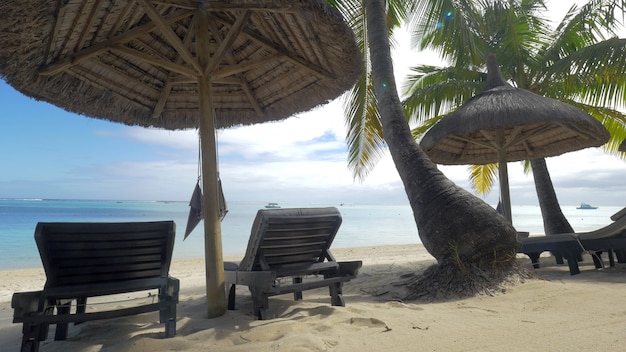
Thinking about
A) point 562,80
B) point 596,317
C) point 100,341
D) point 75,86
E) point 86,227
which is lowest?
point 100,341

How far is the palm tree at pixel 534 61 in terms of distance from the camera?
733 cm

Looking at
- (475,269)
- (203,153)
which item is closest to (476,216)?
(475,269)

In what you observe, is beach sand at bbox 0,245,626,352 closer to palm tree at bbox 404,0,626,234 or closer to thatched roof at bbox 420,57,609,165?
thatched roof at bbox 420,57,609,165

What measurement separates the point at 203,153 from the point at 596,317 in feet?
10.8

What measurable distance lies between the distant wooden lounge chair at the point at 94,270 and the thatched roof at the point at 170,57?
1576 mm

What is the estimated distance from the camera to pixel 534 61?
32.2ft

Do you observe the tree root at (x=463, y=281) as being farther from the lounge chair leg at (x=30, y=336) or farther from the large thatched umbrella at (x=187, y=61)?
the lounge chair leg at (x=30, y=336)

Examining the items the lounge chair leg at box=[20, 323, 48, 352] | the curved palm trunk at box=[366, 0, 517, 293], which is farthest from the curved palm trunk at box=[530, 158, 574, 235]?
the lounge chair leg at box=[20, 323, 48, 352]

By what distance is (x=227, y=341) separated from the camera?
2.62 m

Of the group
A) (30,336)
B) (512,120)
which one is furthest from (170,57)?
(512,120)

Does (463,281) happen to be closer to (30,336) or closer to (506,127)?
(506,127)

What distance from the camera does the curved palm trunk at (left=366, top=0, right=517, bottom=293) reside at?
165 inches

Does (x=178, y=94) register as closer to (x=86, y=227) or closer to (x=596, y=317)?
(x=86, y=227)

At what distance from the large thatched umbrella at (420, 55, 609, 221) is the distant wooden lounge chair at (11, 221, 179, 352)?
416 centimetres
